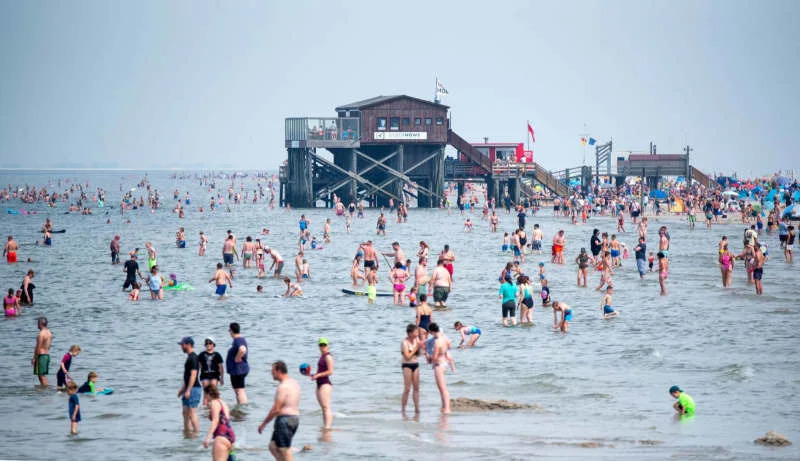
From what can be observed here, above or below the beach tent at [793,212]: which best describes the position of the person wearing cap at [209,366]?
below

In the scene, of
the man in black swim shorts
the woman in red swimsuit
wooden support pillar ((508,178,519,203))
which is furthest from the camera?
wooden support pillar ((508,178,519,203))

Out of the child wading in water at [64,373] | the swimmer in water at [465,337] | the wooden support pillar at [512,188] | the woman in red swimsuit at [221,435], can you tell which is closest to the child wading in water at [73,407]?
the child wading in water at [64,373]

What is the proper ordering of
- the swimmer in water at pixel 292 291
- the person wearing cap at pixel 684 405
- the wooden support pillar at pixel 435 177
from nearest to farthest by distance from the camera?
the person wearing cap at pixel 684 405, the swimmer in water at pixel 292 291, the wooden support pillar at pixel 435 177

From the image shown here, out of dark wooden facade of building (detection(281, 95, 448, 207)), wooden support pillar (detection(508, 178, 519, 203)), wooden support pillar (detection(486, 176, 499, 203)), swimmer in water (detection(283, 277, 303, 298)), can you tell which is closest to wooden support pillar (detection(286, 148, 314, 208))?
dark wooden facade of building (detection(281, 95, 448, 207))

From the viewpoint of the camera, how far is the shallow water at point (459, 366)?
17.5m

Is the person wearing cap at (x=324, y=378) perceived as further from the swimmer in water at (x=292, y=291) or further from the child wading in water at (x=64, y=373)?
the swimmer in water at (x=292, y=291)

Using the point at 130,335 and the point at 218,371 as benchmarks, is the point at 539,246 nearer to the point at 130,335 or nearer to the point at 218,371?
the point at 130,335

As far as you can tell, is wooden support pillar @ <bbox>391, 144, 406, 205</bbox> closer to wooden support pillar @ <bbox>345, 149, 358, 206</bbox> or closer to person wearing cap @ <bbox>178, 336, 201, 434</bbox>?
wooden support pillar @ <bbox>345, 149, 358, 206</bbox>

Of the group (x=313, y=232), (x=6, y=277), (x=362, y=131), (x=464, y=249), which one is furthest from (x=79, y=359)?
(x=362, y=131)

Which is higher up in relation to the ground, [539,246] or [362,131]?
[362,131]

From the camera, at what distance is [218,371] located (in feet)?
59.2

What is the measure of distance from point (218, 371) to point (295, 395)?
3753 millimetres

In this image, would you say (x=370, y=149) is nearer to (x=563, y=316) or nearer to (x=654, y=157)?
(x=654, y=157)

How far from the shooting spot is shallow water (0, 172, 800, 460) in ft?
57.4
